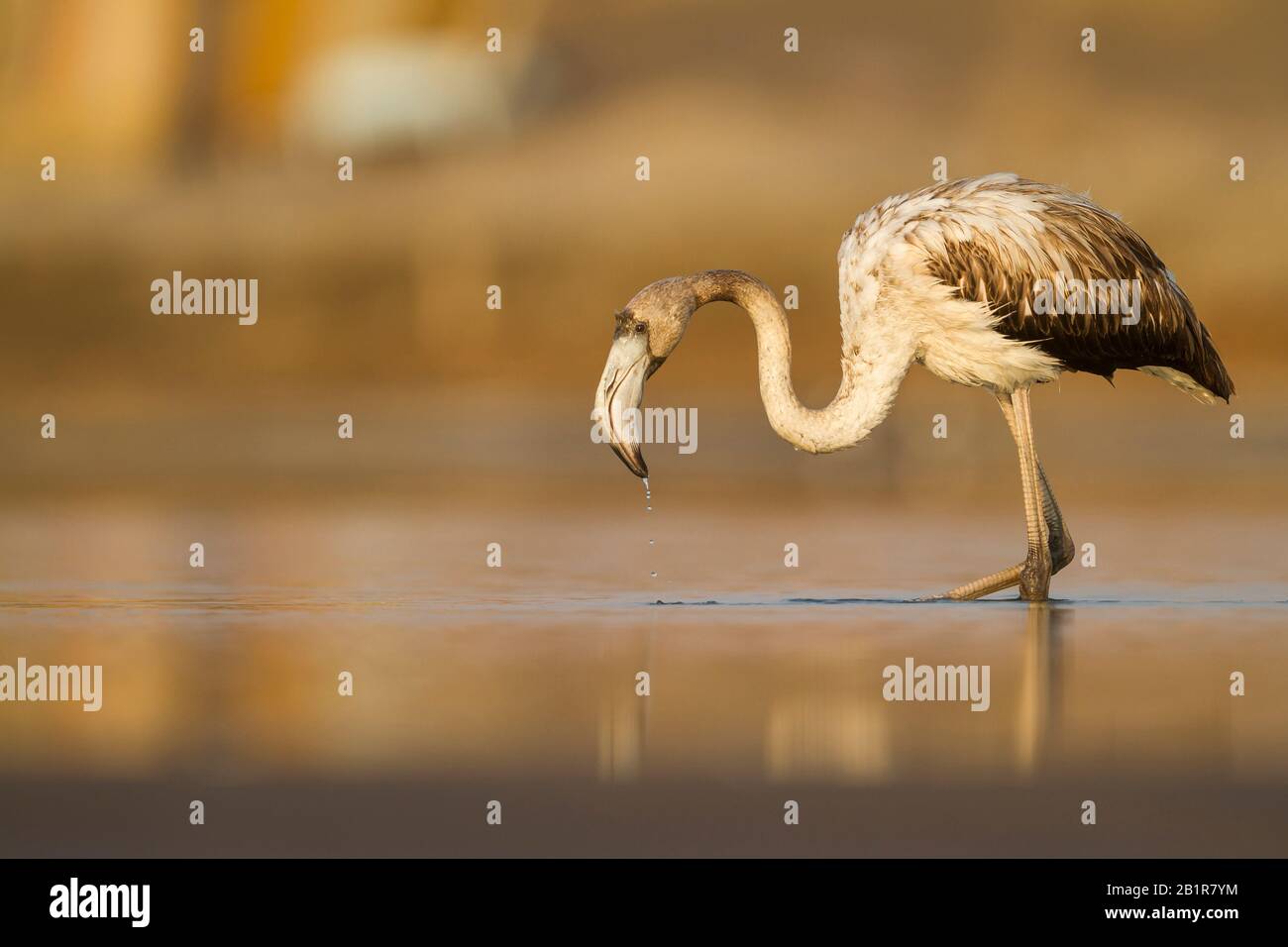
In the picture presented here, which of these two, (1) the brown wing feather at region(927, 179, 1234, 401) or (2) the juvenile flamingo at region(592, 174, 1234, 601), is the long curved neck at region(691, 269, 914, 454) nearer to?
(2) the juvenile flamingo at region(592, 174, 1234, 601)

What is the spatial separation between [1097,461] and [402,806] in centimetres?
2121

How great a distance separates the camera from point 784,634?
36.2 feet

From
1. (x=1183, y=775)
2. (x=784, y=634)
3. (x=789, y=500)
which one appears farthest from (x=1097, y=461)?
(x=1183, y=775)

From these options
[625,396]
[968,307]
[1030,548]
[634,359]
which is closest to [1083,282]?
[968,307]

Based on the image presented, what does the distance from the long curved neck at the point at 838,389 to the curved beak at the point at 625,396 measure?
0.65m

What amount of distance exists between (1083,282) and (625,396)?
2.91 m

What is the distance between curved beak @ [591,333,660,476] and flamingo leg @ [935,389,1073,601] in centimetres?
217

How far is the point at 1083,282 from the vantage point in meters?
12.3

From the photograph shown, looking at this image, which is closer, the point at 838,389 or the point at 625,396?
the point at 625,396

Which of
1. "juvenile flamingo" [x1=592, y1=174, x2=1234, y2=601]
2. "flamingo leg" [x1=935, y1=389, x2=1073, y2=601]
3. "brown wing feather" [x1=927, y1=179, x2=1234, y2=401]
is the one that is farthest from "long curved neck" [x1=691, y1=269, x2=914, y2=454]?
"flamingo leg" [x1=935, y1=389, x2=1073, y2=601]

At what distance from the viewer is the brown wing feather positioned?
12.1 metres

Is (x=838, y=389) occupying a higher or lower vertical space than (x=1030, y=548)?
higher

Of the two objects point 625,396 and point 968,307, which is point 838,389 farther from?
point 625,396

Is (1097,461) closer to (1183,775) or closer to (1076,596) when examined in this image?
(1076,596)
